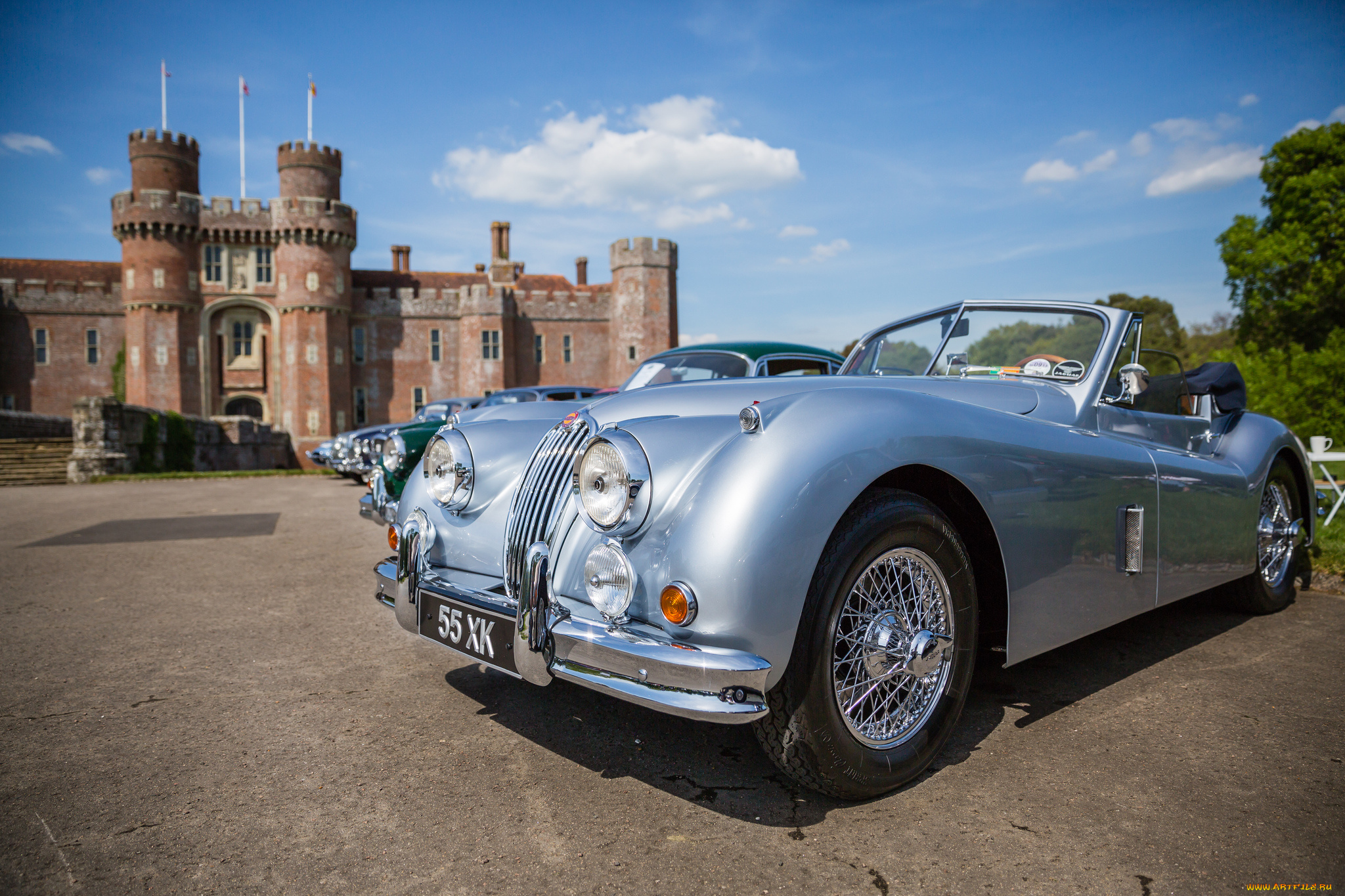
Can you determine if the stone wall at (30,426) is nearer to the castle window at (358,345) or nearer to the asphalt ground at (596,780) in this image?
the castle window at (358,345)

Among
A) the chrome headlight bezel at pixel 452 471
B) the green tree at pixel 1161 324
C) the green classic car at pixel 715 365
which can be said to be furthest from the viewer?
the green tree at pixel 1161 324

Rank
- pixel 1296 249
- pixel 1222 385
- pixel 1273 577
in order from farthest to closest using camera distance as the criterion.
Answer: pixel 1296 249, pixel 1273 577, pixel 1222 385

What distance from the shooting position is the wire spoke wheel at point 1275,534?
153 inches

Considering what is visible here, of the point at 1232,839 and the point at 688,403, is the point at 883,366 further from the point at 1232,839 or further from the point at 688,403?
the point at 1232,839

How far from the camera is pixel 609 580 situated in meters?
1.96

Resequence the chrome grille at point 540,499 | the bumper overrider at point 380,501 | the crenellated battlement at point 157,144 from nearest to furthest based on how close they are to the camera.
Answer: the chrome grille at point 540,499
the bumper overrider at point 380,501
the crenellated battlement at point 157,144

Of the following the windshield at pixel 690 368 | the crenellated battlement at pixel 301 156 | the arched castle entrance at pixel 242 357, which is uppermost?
the crenellated battlement at pixel 301 156

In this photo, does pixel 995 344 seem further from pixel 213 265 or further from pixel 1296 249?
pixel 213 265

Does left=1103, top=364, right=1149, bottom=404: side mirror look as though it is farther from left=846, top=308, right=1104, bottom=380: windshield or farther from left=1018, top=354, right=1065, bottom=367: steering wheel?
left=1018, top=354, right=1065, bottom=367: steering wheel

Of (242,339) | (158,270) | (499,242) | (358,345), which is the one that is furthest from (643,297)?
(158,270)

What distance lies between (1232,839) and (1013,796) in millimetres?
490

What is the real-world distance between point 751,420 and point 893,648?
0.76 metres

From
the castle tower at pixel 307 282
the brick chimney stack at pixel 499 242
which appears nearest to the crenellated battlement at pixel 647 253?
the brick chimney stack at pixel 499 242

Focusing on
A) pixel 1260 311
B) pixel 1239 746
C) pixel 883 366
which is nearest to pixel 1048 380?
pixel 883 366
